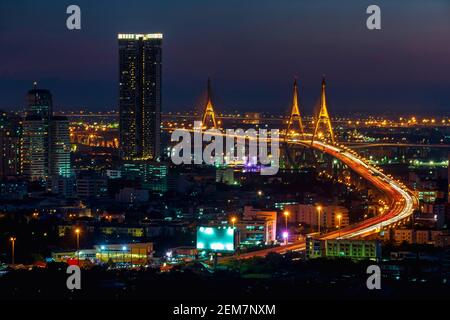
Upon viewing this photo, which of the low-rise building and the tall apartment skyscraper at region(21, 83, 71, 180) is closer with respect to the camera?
the low-rise building

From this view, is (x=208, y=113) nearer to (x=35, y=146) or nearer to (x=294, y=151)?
(x=294, y=151)

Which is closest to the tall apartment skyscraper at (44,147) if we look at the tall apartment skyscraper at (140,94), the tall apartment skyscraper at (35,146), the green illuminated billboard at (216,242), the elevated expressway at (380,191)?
the tall apartment skyscraper at (35,146)

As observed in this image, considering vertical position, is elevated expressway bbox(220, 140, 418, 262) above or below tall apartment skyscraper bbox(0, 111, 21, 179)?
below

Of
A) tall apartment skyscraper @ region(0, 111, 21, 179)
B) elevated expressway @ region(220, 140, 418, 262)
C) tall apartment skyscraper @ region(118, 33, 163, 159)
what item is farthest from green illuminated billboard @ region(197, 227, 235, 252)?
tall apartment skyscraper @ region(118, 33, 163, 159)

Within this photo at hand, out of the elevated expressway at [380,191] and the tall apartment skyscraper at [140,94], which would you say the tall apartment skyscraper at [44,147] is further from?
the elevated expressway at [380,191]

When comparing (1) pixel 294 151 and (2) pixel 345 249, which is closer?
(2) pixel 345 249

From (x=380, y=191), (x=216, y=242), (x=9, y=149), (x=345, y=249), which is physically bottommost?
(x=345, y=249)

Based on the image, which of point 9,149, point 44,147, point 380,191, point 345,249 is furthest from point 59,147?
point 345,249

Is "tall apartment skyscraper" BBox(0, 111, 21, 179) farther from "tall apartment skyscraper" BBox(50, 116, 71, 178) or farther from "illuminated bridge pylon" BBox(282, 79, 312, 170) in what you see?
"illuminated bridge pylon" BBox(282, 79, 312, 170)
